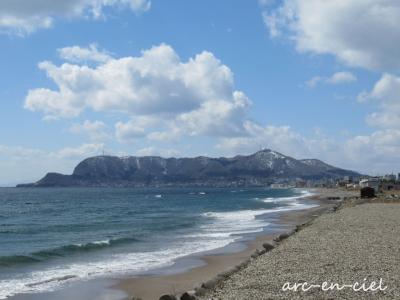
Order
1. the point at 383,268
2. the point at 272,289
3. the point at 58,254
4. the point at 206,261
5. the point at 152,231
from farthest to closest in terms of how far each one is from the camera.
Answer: the point at 152,231
the point at 58,254
the point at 206,261
the point at 383,268
the point at 272,289

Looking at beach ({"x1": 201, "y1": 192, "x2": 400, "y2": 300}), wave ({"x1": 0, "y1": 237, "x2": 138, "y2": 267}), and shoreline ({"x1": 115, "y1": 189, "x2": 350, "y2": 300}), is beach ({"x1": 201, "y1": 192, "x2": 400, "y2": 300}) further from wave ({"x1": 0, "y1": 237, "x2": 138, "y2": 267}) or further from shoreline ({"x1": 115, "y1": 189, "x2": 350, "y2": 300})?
wave ({"x1": 0, "y1": 237, "x2": 138, "y2": 267})

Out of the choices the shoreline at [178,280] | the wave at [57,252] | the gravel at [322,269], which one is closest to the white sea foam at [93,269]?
the shoreline at [178,280]

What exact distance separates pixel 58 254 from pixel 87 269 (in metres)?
5.93

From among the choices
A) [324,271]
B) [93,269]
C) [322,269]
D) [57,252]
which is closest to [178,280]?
[93,269]

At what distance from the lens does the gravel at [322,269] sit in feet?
43.0

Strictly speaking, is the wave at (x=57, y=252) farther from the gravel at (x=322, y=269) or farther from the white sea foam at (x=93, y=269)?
the gravel at (x=322, y=269)

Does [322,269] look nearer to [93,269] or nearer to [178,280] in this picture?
[178,280]

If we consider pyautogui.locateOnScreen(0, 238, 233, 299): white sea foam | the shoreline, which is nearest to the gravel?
the shoreline

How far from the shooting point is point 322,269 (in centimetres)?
1623

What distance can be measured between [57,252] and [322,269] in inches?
658

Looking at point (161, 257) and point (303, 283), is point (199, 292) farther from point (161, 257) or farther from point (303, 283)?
point (161, 257)

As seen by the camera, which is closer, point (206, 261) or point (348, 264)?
point (348, 264)

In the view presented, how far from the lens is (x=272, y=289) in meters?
13.7

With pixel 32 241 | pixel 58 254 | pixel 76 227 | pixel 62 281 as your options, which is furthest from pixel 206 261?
pixel 76 227
